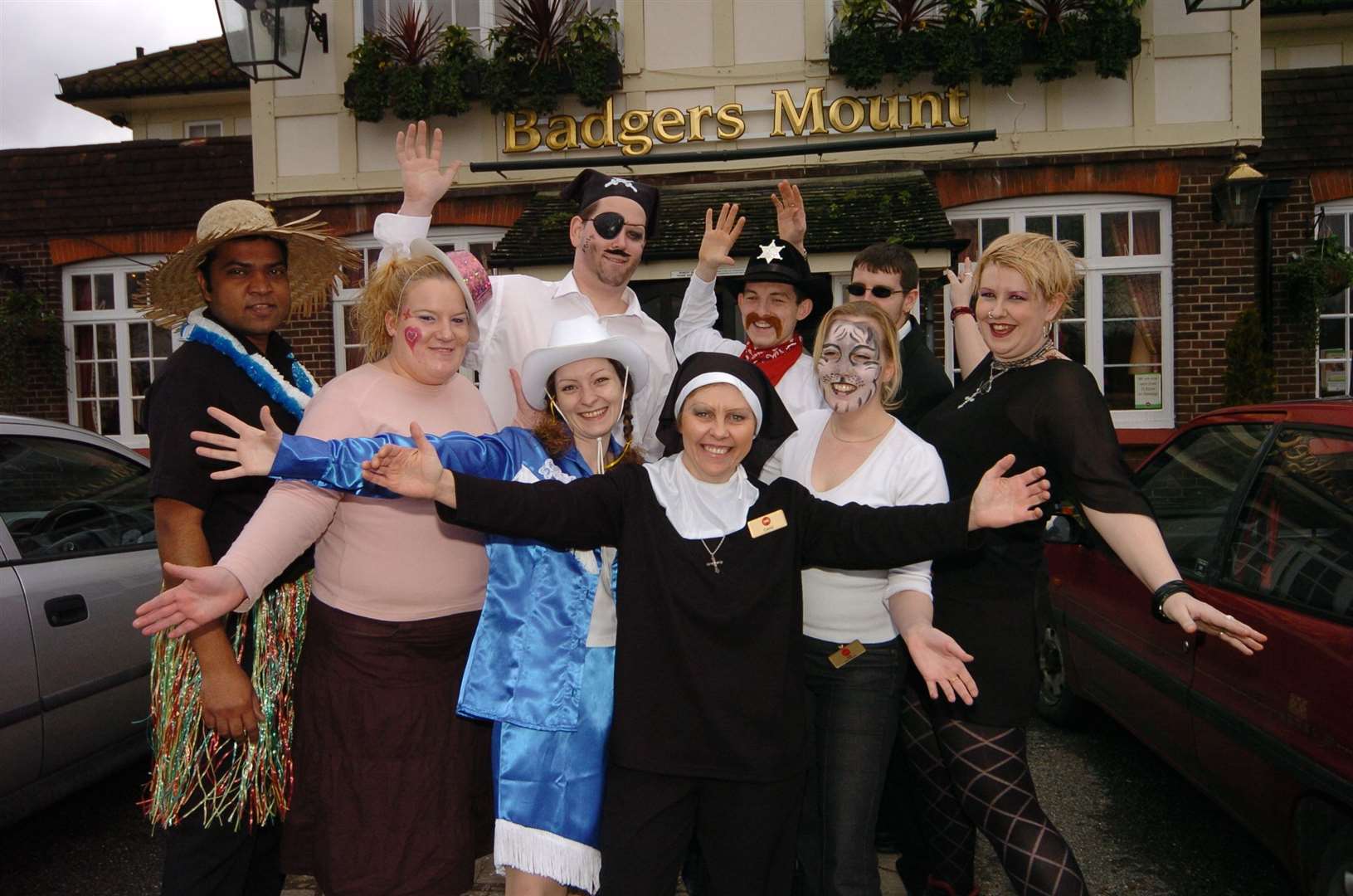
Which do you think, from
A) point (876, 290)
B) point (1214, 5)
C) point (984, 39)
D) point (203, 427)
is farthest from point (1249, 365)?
point (203, 427)

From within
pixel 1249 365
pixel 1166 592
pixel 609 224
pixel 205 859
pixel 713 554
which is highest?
pixel 609 224

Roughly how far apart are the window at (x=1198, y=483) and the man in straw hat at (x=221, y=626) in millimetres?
2748

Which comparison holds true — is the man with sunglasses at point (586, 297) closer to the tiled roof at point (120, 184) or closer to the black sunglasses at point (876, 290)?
the black sunglasses at point (876, 290)

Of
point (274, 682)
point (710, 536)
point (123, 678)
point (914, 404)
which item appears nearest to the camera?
point (710, 536)

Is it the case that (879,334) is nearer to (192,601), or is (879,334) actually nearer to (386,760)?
(386,760)

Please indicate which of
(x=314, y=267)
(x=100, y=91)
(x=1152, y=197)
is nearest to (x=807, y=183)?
(x=1152, y=197)

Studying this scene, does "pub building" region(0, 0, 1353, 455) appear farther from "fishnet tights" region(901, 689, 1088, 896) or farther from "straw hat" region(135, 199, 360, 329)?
"fishnet tights" region(901, 689, 1088, 896)

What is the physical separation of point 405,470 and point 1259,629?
2465 mm

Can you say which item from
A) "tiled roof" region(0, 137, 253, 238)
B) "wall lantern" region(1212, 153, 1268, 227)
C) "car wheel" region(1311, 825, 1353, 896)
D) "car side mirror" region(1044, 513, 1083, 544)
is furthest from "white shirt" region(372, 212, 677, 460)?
"tiled roof" region(0, 137, 253, 238)

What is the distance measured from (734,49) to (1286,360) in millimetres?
5614

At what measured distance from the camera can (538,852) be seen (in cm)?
222

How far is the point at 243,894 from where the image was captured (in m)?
2.59

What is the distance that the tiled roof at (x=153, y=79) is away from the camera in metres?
12.1

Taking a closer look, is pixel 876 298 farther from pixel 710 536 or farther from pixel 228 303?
pixel 228 303
